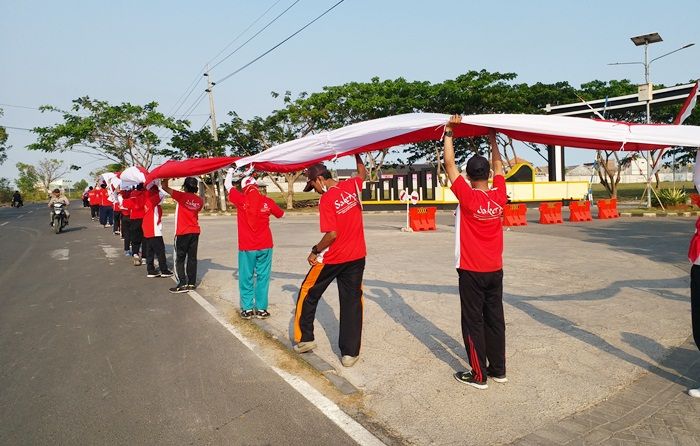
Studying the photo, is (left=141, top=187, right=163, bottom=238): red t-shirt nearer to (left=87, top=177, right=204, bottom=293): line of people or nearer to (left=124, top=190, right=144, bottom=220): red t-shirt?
(left=87, top=177, right=204, bottom=293): line of people

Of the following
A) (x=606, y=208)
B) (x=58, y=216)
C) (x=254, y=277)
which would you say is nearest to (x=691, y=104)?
(x=254, y=277)

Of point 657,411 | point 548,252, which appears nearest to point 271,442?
point 657,411

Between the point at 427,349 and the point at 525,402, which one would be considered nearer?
the point at 525,402

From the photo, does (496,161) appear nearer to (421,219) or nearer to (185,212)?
(185,212)

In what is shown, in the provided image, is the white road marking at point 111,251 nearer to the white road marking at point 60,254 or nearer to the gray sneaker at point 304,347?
the white road marking at point 60,254

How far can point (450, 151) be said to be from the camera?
4.28 meters

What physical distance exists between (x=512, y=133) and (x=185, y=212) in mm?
5366

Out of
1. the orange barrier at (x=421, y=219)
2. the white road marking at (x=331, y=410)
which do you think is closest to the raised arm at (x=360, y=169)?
the white road marking at (x=331, y=410)

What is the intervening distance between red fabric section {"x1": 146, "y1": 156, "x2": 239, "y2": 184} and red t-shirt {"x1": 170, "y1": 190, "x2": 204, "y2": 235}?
2.67ft

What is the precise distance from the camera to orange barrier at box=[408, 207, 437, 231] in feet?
61.4

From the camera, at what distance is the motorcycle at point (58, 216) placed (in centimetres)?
2027

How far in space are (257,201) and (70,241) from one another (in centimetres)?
1372

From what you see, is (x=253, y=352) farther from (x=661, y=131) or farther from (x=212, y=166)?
(x=661, y=131)

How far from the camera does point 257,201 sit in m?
6.59
